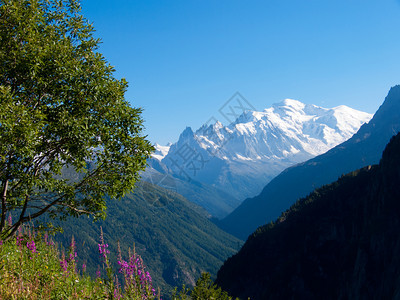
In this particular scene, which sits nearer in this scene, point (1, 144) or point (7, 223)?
point (1, 144)

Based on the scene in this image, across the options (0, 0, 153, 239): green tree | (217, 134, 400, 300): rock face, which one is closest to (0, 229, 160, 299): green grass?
(0, 0, 153, 239): green tree

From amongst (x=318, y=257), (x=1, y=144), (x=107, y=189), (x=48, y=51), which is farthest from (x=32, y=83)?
(x=318, y=257)

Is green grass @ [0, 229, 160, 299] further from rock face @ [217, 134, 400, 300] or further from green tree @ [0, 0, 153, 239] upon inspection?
rock face @ [217, 134, 400, 300]

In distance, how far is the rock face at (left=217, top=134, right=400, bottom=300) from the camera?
11112cm

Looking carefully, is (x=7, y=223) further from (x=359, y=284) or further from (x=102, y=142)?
(x=359, y=284)

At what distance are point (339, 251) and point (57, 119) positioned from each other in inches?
6542

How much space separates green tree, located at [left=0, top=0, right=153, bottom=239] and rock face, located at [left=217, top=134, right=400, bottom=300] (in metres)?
83.6

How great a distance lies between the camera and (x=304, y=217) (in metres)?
198

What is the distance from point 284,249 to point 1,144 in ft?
629

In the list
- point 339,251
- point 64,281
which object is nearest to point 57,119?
point 64,281

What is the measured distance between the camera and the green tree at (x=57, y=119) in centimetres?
1408

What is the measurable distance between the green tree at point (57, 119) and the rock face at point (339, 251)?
83.6m

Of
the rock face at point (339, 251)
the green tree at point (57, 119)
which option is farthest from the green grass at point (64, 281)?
the rock face at point (339, 251)

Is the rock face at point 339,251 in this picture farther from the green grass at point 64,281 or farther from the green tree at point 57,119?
the green grass at point 64,281
